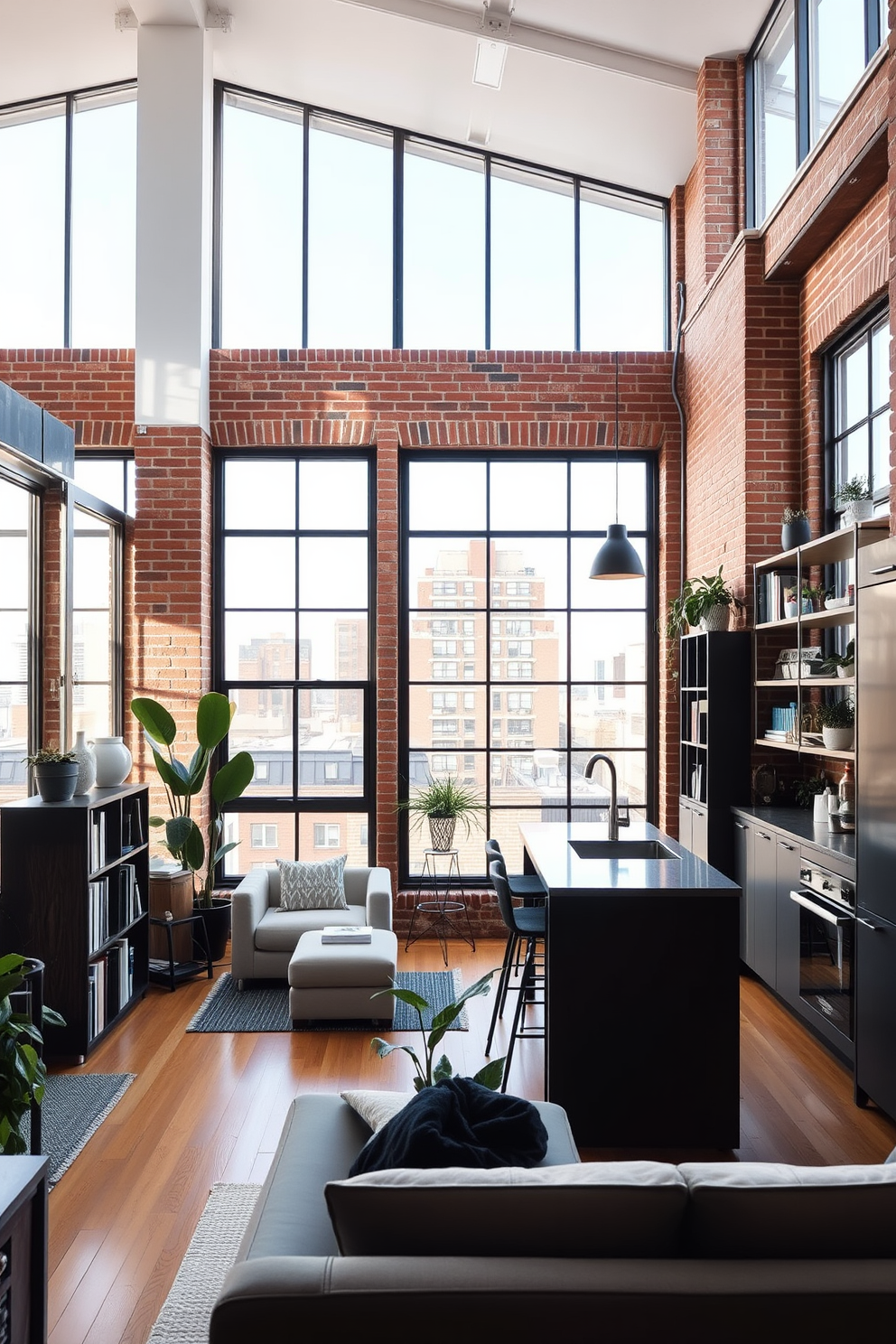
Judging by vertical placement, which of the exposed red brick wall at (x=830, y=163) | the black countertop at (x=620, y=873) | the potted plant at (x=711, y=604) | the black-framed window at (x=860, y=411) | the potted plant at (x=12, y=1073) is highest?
the exposed red brick wall at (x=830, y=163)

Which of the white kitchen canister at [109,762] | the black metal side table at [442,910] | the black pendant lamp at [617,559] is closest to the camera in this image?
the black pendant lamp at [617,559]

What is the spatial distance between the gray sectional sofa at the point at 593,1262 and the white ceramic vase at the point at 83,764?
364 cm

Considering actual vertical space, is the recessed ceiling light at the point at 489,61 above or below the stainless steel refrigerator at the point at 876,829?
above

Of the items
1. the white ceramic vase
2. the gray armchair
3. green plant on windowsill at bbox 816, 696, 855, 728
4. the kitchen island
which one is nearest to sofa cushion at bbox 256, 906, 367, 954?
the gray armchair

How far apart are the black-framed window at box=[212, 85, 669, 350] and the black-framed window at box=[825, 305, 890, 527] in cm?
208

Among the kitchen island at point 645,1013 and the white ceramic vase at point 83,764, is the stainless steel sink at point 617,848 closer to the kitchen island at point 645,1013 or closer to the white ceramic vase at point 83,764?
the kitchen island at point 645,1013

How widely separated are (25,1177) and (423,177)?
22.5ft

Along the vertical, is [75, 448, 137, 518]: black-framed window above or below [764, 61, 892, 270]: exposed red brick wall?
below

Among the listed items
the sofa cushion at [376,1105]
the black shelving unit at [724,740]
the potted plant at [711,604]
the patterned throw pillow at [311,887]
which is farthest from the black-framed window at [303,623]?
the sofa cushion at [376,1105]

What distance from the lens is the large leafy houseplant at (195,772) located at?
5.82m

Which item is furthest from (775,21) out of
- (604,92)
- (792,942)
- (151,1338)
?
(151,1338)

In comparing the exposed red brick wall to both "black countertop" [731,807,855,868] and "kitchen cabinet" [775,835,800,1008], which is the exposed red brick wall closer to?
"black countertop" [731,807,855,868]

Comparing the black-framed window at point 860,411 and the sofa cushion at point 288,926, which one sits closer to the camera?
the black-framed window at point 860,411

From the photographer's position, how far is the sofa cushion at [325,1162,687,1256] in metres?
1.58
